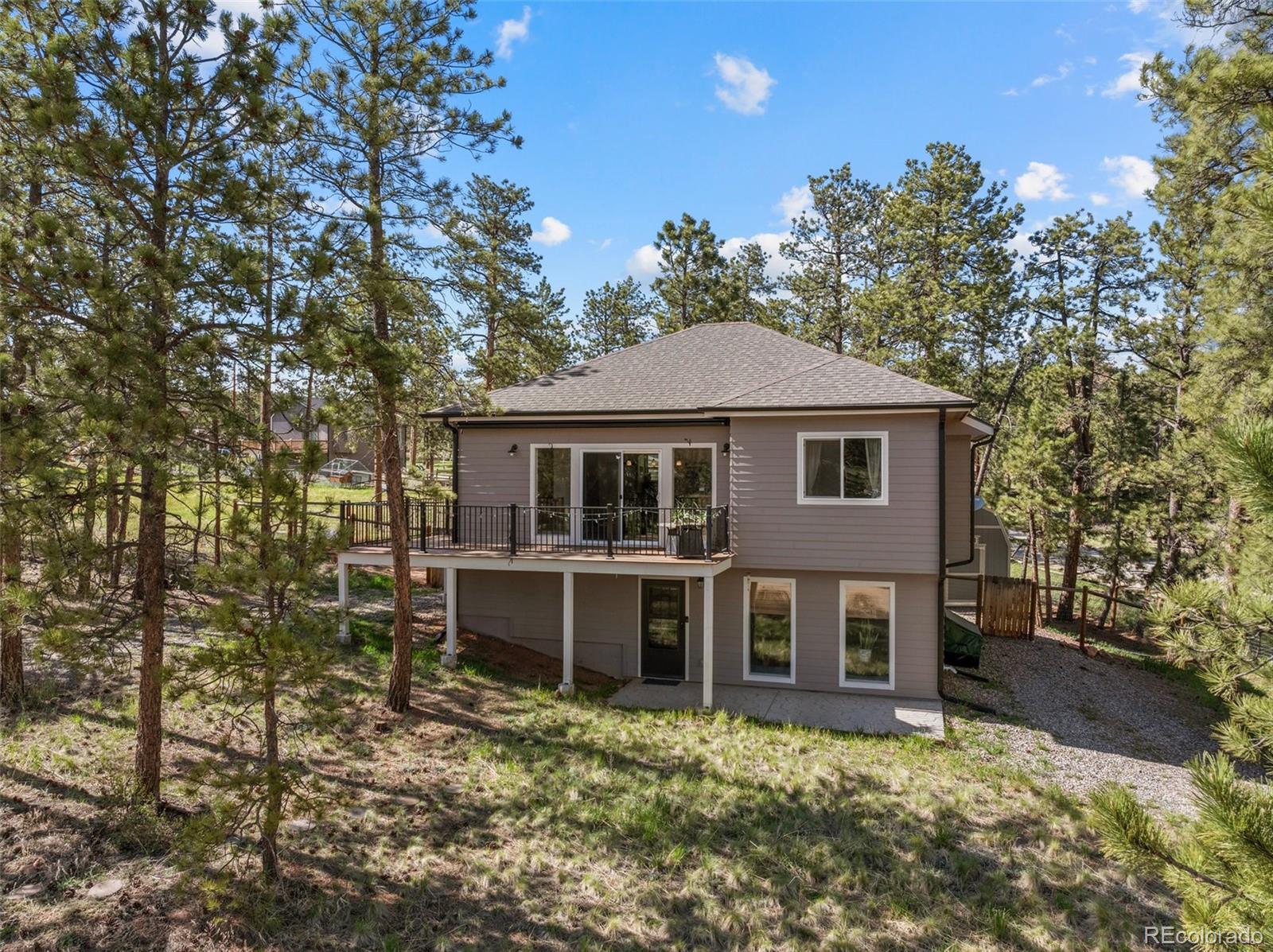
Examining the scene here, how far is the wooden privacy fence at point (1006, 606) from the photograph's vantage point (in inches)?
601

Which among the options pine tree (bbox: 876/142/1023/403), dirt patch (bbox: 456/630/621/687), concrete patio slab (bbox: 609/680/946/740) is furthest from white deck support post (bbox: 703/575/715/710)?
pine tree (bbox: 876/142/1023/403)

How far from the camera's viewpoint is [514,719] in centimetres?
957

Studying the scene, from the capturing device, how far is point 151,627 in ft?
→ 19.8

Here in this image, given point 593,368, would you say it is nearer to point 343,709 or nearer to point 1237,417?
point 343,709

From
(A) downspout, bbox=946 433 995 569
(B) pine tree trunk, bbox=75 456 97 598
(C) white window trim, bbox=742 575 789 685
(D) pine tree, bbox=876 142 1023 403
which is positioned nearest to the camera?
(B) pine tree trunk, bbox=75 456 97 598

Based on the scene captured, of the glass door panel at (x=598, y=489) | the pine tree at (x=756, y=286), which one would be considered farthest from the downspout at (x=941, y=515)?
the pine tree at (x=756, y=286)

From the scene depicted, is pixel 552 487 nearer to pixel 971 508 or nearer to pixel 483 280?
pixel 483 280

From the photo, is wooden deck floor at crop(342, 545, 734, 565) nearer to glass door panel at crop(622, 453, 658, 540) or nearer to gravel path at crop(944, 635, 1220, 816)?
glass door panel at crop(622, 453, 658, 540)

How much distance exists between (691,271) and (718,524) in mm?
14419

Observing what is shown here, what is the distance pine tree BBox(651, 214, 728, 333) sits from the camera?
75.0 ft

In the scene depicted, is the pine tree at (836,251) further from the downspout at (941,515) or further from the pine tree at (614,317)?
the downspout at (941,515)

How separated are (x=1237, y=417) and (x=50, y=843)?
8741 millimetres

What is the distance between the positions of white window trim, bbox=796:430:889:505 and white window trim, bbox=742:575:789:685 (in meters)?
1.58

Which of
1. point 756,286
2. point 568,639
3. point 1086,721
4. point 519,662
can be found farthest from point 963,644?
point 756,286
